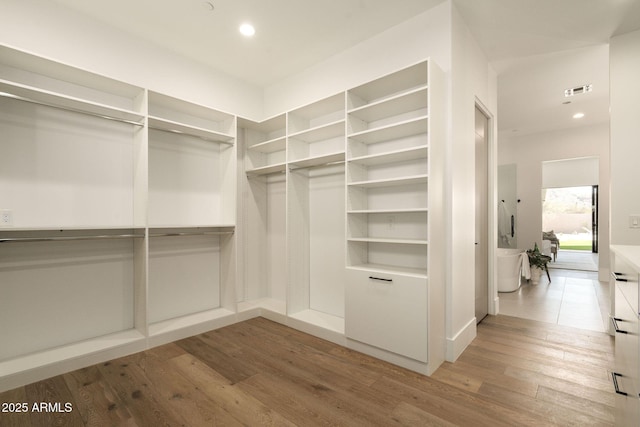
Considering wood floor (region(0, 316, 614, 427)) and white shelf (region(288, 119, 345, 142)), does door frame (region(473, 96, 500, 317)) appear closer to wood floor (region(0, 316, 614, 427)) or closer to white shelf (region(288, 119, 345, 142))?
wood floor (region(0, 316, 614, 427))

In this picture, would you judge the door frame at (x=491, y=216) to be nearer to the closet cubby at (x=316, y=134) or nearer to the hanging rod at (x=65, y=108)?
the closet cubby at (x=316, y=134)

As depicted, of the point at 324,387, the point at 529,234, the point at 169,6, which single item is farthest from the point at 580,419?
the point at 529,234

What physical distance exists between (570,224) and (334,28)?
32.4 feet

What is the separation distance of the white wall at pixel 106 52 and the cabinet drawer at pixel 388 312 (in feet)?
9.32

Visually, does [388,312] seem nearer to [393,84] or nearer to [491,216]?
[393,84]

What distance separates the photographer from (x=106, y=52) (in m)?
2.87

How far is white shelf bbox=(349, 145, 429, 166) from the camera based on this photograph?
253cm

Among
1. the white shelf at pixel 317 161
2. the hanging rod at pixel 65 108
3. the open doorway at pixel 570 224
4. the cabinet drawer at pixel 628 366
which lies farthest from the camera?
the open doorway at pixel 570 224

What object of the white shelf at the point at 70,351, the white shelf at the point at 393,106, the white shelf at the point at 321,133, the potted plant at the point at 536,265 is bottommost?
the white shelf at the point at 70,351

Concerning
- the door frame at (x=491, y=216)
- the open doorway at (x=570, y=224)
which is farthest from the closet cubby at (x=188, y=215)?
the open doorway at (x=570, y=224)

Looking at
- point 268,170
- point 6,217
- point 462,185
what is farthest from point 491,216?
point 6,217

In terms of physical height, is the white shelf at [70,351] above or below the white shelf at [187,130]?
below

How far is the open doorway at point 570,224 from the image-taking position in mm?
7652

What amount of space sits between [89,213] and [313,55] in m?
2.89
